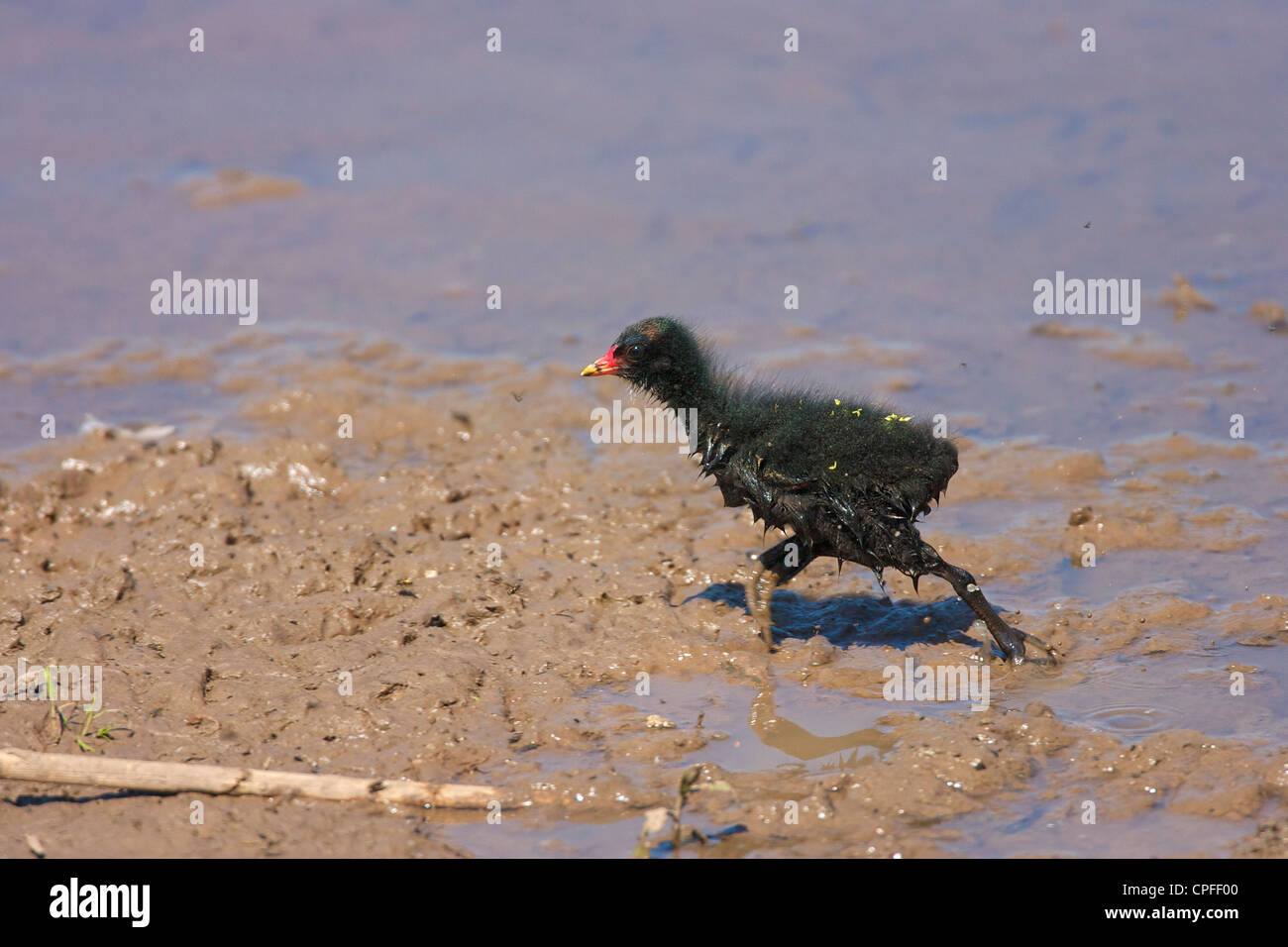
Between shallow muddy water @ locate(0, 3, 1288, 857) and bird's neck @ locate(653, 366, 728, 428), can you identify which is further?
bird's neck @ locate(653, 366, 728, 428)

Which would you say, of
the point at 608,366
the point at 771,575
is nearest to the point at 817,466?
the point at 771,575

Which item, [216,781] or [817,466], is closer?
[216,781]

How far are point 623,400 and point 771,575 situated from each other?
3.20 meters

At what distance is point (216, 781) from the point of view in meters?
5.38

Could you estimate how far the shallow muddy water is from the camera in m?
5.77

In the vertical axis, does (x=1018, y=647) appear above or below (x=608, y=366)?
below

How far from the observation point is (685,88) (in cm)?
1470

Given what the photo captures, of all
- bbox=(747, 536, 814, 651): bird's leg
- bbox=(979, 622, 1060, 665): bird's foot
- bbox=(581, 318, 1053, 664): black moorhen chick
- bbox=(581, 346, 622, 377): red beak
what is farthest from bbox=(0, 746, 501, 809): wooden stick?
bbox=(979, 622, 1060, 665): bird's foot

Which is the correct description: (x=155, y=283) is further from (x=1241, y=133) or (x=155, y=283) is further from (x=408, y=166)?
(x=1241, y=133)

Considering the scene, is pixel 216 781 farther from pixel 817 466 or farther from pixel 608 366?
pixel 817 466

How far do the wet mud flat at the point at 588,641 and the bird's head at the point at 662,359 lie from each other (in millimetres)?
1307

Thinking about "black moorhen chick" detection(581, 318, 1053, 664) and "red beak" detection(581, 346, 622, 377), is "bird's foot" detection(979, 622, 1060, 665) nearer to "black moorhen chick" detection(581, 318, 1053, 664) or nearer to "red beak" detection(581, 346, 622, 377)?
"black moorhen chick" detection(581, 318, 1053, 664)

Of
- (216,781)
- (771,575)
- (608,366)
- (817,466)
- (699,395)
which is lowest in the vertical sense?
(216,781)

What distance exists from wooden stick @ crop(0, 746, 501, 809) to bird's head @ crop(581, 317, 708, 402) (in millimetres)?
2636
